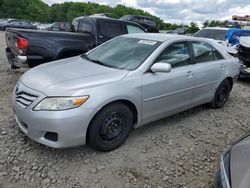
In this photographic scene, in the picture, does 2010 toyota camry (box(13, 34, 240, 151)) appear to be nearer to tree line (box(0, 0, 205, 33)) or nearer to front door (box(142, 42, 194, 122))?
front door (box(142, 42, 194, 122))

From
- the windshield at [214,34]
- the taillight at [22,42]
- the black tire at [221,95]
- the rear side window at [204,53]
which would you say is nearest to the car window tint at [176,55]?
the rear side window at [204,53]

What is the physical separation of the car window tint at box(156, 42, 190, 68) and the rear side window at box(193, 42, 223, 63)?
0.26 metres

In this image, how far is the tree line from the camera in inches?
2744

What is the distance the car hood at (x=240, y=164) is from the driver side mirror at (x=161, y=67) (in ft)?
5.03

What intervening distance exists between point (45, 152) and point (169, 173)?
63.3 inches

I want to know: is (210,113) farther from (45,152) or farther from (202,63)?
(45,152)

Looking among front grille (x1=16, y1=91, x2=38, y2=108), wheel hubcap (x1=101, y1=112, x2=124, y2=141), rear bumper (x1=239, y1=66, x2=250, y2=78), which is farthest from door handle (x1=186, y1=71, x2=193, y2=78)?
rear bumper (x1=239, y1=66, x2=250, y2=78)

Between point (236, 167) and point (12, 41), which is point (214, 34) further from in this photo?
point (236, 167)

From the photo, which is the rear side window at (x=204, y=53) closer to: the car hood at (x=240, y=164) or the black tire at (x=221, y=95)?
the black tire at (x=221, y=95)

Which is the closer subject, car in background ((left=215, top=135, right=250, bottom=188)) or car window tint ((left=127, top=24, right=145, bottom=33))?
car in background ((left=215, top=135, right=250, bottom=188))

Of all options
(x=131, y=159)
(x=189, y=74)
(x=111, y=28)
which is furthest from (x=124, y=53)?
(x=111, y=28)

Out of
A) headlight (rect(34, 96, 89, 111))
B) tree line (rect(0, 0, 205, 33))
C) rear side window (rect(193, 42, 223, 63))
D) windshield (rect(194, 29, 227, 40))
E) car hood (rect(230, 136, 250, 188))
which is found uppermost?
rear side window (rect(193, 42, 223, 63))

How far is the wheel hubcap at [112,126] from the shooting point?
341cm

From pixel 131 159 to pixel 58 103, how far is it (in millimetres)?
1204
